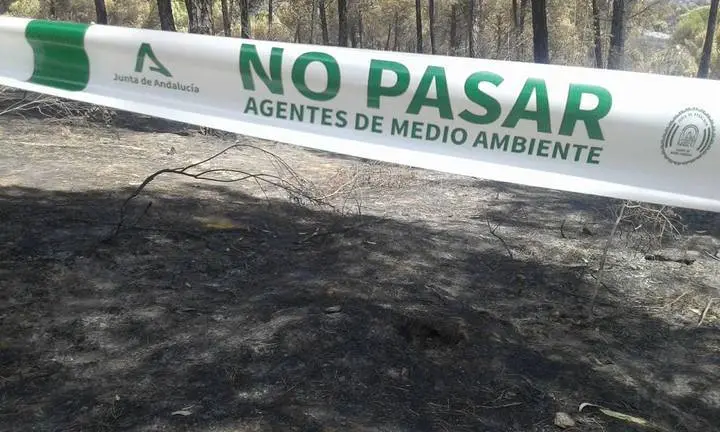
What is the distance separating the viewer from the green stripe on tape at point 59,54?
17.5ft

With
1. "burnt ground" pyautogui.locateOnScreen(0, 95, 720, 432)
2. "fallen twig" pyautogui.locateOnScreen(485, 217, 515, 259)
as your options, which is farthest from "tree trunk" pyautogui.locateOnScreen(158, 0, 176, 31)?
"fallen twig" pyautogui.locateOnScreen(485, 217, 515, 259)

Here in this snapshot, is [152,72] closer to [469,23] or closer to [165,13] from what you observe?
[165,13]

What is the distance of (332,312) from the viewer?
152 inches

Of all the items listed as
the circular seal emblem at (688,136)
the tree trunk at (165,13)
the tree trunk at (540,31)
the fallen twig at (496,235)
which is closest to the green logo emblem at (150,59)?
the fallen twig at (496,235)

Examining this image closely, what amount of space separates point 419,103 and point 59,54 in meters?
3.52

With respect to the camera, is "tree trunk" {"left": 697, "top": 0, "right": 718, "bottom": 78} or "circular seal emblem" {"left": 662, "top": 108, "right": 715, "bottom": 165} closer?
"circular seal emblem" {"left": 662, "top": 108, "right": 715, "bottom": 165}

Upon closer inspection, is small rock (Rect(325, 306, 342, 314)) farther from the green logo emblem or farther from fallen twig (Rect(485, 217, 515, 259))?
the green logo emblem

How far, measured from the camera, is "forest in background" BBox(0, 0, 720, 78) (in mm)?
23562

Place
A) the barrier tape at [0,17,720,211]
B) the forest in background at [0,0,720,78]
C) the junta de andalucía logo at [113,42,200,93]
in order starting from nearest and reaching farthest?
the barrier tape at [0,17,720,211] → the junta de andalucía logo at [113,42,200,93] → the forest in background at [0,0,720,78]

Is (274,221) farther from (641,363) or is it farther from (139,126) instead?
(139,126)

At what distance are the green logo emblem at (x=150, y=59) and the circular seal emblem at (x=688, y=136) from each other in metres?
4.01

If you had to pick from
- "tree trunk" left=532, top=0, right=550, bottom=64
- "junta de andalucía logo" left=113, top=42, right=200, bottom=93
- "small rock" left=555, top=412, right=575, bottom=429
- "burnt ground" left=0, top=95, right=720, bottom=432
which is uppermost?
"tree trunk" left=532, top=0, right=550, bottom=64

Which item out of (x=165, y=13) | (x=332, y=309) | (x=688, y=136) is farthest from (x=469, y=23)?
(x=332, y=309)

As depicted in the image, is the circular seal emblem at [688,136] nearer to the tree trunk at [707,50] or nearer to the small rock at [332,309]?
the small rock at [332,309]
